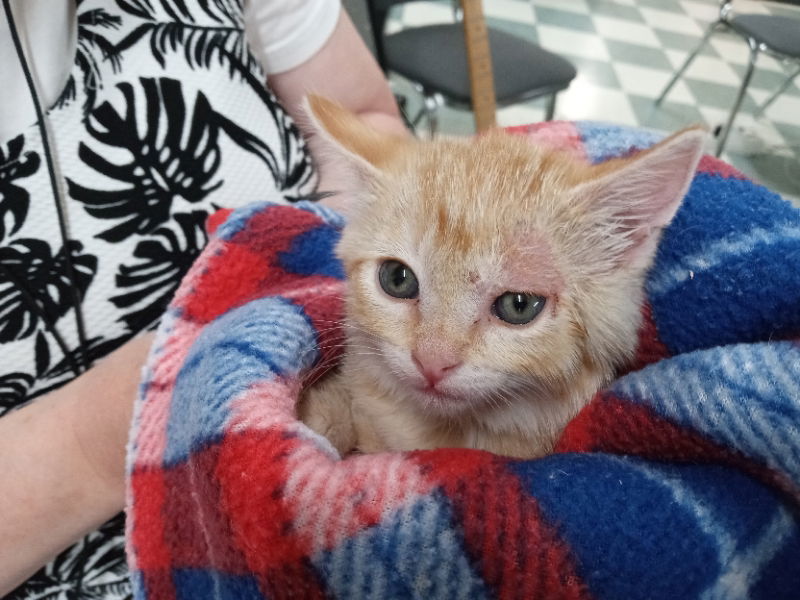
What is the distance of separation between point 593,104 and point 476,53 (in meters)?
1.29

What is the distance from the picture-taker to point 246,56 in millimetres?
898

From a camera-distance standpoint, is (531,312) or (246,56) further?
(246,56)

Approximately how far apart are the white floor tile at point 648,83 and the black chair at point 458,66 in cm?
132

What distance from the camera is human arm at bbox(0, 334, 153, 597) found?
2.10 feet

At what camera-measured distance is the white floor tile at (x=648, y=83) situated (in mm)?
3059

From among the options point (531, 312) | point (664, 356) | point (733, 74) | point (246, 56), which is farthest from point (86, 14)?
point (733, 74)

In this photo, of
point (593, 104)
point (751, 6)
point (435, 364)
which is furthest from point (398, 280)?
point (751, 6)

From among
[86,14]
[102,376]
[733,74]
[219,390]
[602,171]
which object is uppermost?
[86,14]

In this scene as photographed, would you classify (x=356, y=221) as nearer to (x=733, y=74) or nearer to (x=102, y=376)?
(x=102, y=376)

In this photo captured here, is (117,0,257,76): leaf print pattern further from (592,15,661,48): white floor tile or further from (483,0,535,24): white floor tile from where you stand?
(592,15,661,48): white floor tile

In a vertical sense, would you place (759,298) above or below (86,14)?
below

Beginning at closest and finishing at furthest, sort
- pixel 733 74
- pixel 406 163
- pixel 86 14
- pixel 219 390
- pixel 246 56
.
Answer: pixel 219 390 < pixel 406 163 < pixel 86 14 < pixel 246 56 < pixel 733 74

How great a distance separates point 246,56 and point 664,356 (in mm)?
732

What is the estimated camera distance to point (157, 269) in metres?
0.78
